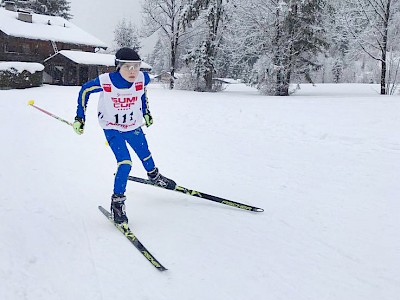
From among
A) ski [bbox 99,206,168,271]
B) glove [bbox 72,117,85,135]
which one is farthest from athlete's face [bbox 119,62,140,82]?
ski [bbox 99,206,168,271]

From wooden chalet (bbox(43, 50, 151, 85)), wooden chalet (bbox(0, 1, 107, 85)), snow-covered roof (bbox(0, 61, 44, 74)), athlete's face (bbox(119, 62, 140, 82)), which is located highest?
wooden chalet (bbox(0, 1, 107, 85))

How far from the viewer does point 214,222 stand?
4.14 metres

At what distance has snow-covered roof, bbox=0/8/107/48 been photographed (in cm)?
3453

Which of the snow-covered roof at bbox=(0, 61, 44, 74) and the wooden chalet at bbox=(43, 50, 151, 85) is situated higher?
the wooden chalet at bbox=(43, 50, 151, 85)

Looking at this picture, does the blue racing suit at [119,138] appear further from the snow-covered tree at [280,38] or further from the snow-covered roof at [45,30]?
the snow-covered roof at [45,30]

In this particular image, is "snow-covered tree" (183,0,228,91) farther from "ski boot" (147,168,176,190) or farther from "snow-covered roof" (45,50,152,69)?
"ski boot" (147,168,176,190)

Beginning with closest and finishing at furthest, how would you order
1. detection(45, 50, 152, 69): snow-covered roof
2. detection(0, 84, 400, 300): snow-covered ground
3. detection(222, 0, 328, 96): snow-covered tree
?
detection(0, 84, 400, 300): snow-covered ground → detection(222, 0, 328, 96): snow-covered tree → detection(45, 50, 152, 69): snow-covered roof

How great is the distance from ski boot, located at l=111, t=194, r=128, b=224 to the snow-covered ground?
0.16 m

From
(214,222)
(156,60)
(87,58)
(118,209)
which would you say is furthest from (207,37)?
(156,60)

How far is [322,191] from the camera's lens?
5.10m

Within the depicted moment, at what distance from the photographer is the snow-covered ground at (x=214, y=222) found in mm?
2875

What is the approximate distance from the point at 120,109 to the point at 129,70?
0.45 meters

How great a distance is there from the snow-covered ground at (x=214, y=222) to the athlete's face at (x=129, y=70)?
5.12 ft

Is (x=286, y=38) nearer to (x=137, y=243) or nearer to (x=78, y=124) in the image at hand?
(x=78, y=124)
